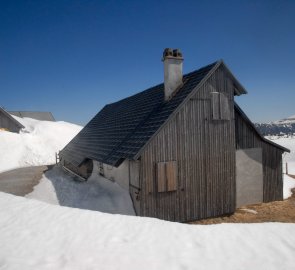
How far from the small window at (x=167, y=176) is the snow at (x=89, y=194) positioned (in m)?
1.74

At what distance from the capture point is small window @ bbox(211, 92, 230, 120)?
12734 mm

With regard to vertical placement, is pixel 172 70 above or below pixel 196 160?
above

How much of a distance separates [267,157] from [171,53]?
27.2 feet

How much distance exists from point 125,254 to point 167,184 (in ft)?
19.6

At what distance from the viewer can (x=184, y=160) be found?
12023 mm

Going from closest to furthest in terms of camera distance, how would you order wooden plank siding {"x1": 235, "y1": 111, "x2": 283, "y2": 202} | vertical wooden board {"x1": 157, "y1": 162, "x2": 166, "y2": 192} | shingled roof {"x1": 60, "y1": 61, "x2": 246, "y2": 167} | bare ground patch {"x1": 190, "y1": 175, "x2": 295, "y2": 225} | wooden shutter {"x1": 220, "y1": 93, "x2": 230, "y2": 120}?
vertical wooden board {"x1": 157, "y1": 162, "x2": 166, "y2": 192} < shingled roof {"x1": 60, "y1": 61, "x2": 246, "y2": 167} < bare ground patch {"x1": 190, "y1": 175, "x2": 295, "y2": 225} < wooden shutter {"x1": 220, "y1": 93, "x2": 230, "y2": 120} < wooden plank siding {"x1": 235, "y1": 111, "x2": 283, "y2": 202}

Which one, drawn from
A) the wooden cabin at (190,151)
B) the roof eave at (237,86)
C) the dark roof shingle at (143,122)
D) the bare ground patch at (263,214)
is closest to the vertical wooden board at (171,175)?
the wooden cabin at (190,151)

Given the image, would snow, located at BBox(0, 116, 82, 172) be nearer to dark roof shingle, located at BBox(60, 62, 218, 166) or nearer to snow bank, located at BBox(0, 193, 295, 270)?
dark roof shingle, located at BBox(60, 62, 218, 166)

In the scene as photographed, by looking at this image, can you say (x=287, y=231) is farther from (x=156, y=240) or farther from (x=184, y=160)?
(x=184, y=160)

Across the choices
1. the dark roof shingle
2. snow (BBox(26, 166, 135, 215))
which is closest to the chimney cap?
the dark roof shingle

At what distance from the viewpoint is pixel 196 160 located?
12320 millimetres

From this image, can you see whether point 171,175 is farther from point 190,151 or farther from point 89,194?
point 89,194

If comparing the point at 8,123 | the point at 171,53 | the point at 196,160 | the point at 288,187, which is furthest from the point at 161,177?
the point at 8,123

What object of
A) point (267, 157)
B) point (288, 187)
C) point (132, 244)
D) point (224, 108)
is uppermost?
point (224, 108)
